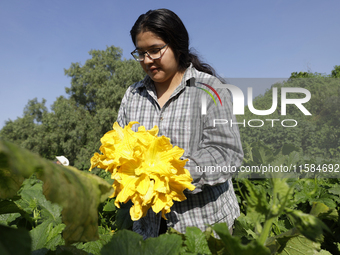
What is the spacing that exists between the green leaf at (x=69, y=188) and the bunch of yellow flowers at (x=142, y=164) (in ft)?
1.87

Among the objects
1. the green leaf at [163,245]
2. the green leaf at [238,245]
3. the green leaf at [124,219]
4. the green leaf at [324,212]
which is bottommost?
the green leaf at [124,219]

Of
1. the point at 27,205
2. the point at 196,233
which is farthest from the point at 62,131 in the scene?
the point at 196,233

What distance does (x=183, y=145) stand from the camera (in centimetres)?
182

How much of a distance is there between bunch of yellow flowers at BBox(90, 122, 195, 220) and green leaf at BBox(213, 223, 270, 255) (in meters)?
0.56

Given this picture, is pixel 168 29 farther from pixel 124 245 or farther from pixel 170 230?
pixel 124 245

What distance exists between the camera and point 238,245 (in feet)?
1.22

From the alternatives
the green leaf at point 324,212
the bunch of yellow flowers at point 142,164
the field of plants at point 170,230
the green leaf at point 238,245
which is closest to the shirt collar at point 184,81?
the field of plants at point 170,230

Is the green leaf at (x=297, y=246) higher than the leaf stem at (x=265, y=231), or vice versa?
the leaf stem at (x=265, y=231)

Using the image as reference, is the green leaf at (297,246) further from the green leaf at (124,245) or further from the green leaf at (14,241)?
the green leaf at (14,241)

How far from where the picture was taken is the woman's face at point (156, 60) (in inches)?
71.5

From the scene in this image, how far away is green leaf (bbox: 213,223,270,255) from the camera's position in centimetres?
36

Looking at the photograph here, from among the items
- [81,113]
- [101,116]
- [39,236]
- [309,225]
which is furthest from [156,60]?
[81,113]

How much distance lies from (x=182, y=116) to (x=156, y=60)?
1.43 ft

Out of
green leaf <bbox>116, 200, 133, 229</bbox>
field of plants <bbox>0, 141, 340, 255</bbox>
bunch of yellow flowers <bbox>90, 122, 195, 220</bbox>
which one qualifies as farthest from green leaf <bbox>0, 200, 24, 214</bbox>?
green leaf <bbox>116, 200, 133, 229</bbox>
